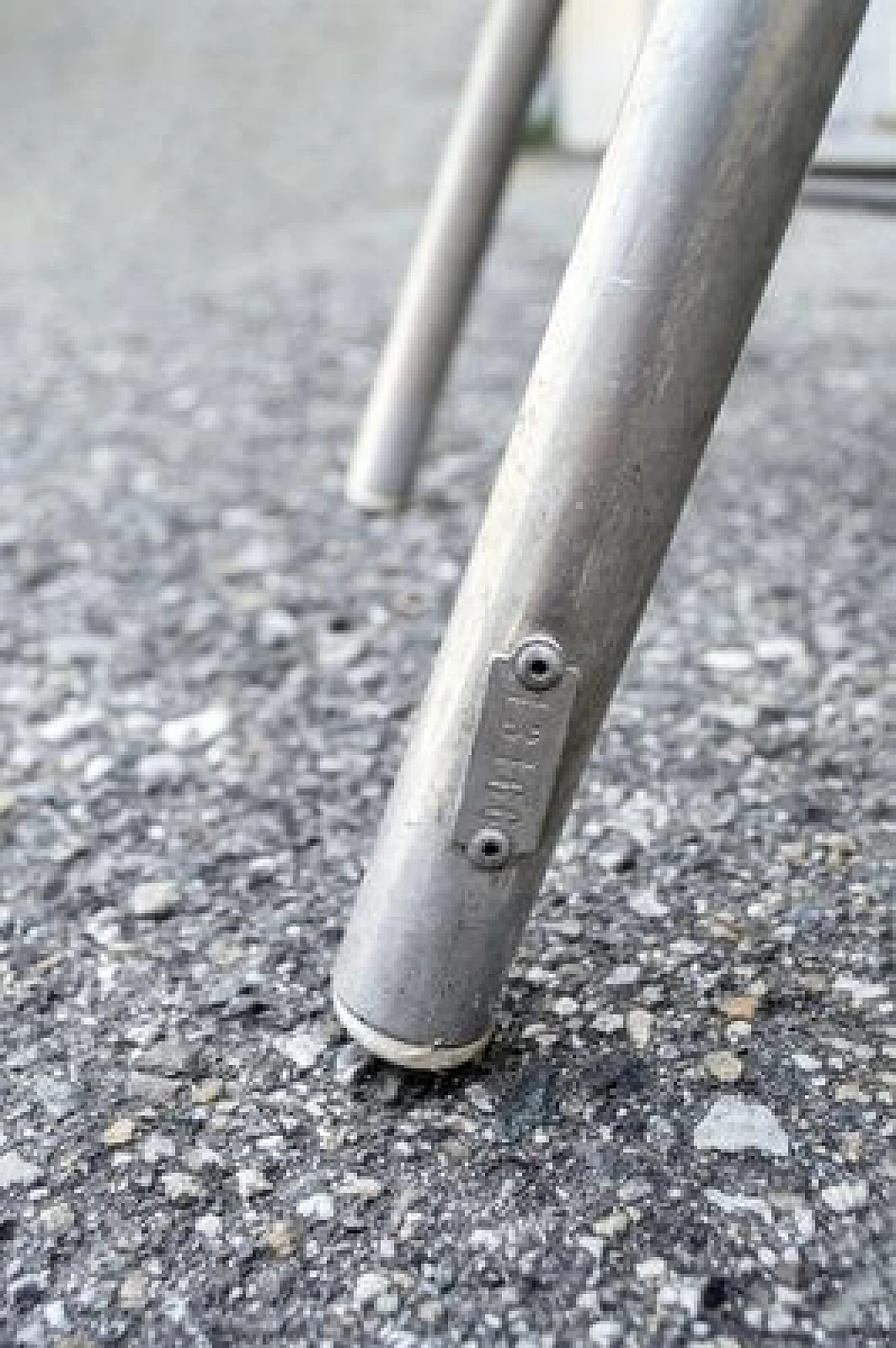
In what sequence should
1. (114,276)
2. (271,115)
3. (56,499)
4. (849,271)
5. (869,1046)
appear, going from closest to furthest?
(869,1046) → (56,499) → (849,271) → (114,276) → (271,115)

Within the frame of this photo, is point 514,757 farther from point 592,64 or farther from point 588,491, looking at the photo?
point 592,64

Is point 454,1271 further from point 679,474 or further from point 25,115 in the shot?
point 25,115

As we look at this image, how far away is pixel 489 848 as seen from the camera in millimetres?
510

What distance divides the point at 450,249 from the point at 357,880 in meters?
0.50

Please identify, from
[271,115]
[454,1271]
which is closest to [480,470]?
[454,1271]

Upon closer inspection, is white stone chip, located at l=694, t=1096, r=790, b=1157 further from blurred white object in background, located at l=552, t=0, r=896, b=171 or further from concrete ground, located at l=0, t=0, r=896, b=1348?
blurred white object in background, located at l=552, t=0, r=896, b=171

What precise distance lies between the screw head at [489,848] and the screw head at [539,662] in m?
0.05

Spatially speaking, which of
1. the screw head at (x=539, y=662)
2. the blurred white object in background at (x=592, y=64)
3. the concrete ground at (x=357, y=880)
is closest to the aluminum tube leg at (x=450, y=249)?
the concrete ground at (x=357, y=880)

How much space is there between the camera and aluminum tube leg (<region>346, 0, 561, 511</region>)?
979mm

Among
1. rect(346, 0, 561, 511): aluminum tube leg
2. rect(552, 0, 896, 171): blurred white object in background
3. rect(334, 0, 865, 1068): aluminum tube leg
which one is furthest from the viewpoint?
rect(552, 0, 896, 171): blurred white object in background

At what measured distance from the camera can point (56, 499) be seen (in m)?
1.14

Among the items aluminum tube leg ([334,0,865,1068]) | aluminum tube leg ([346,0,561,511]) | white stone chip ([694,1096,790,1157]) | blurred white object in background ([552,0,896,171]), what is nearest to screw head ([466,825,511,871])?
aluminum tube leg ([334,0,865,1068])

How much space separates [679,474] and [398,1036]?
0.20 m

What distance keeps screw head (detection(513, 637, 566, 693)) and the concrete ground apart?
145 mm
